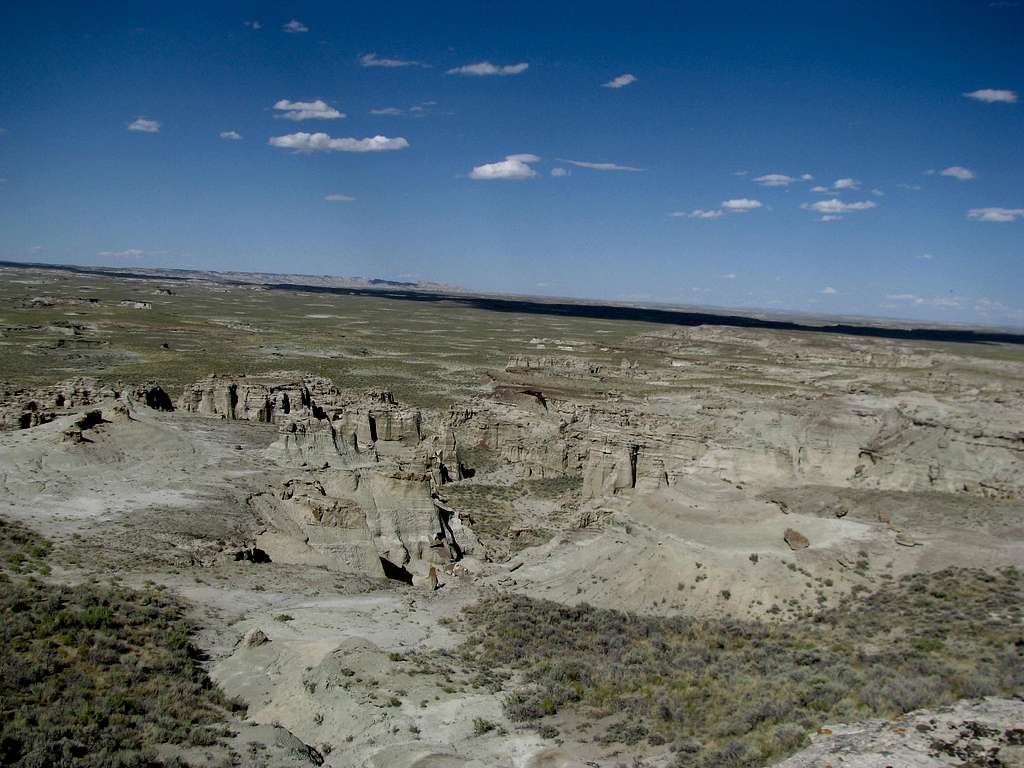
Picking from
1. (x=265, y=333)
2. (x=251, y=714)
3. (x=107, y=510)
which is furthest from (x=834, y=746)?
(x=265, y=333)

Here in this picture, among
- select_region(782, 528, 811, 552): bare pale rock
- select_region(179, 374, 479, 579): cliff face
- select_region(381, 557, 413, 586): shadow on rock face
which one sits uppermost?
select_region(782, 528, 811, 552): bare pale rock

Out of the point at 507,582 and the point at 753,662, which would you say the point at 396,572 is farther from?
the point at 753,662

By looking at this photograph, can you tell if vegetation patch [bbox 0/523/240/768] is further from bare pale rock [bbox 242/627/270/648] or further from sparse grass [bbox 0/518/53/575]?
bare pale rock [bbox 242/627/270/648]

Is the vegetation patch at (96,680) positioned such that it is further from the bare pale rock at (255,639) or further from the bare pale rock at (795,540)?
the bare pale rock at (795,540)

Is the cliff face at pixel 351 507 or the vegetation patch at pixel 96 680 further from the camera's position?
the cliff face at pixel 351 507

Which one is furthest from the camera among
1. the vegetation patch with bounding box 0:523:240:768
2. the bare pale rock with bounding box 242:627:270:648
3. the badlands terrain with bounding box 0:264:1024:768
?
the bare pale rock with bounding box 242:627:270:648

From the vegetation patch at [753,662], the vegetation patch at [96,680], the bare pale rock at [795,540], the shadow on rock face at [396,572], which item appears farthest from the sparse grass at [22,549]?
the bare pale rock at [795,540]

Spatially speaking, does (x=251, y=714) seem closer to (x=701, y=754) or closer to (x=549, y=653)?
(x=549, y=653)

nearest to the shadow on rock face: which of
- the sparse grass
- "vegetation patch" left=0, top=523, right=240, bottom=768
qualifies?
"vegetation patch" left=0, top=523, right=240, bottom=768
